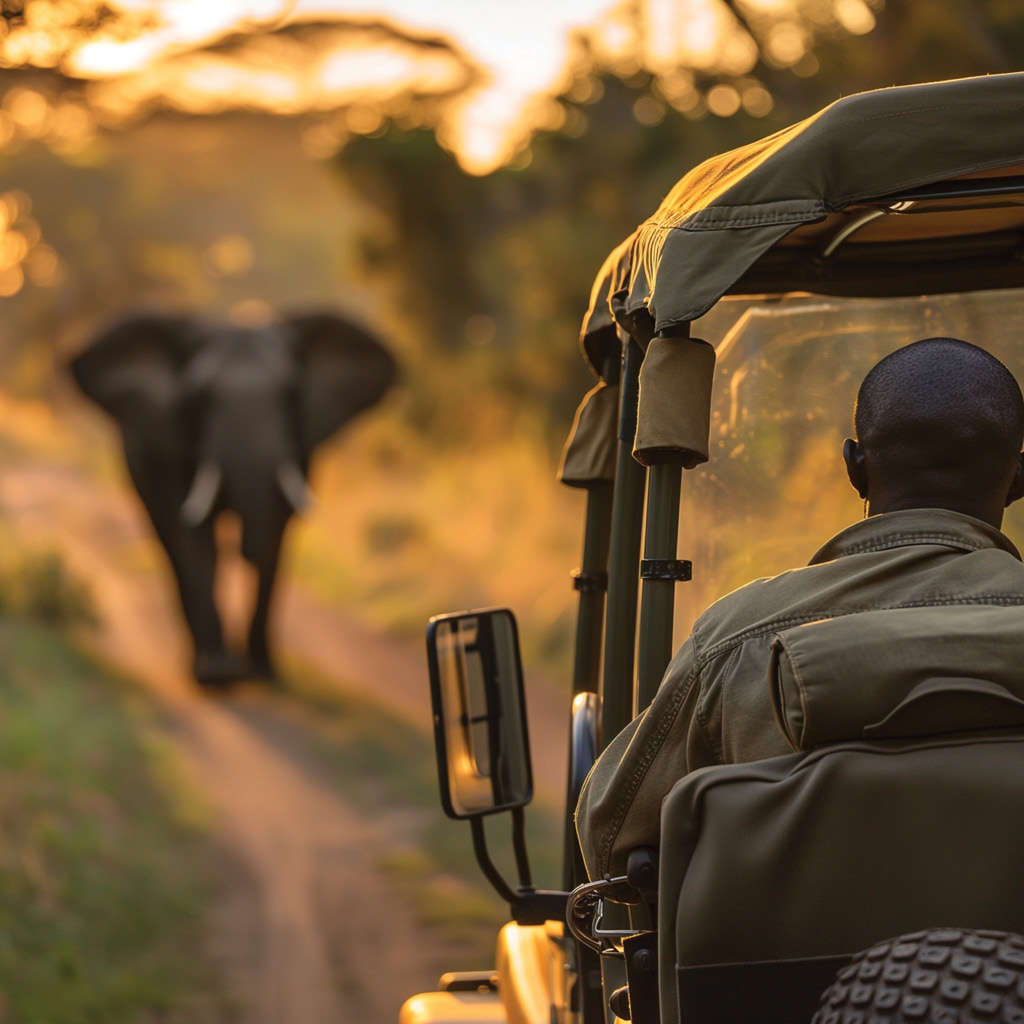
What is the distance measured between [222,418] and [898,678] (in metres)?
A: 10.3

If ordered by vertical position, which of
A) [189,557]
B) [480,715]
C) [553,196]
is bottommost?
[189,557]

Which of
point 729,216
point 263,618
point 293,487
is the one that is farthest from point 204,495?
point 729,216

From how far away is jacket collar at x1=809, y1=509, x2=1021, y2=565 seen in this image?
1.90 m

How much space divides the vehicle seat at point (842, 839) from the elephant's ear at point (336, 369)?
1102 centimetres

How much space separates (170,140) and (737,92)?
100ft

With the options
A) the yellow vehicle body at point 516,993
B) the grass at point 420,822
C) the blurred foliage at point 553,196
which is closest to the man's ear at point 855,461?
the yellow vehicle body at point 516,993

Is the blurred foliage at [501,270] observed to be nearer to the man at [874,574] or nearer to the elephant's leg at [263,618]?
the elephant's leg at [263,618]

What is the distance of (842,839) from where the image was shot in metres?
1.62

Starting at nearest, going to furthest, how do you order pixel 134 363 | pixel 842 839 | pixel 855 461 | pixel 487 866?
pixel 842 839, pixel 855 461, pixel 487 866, pixel 134 363

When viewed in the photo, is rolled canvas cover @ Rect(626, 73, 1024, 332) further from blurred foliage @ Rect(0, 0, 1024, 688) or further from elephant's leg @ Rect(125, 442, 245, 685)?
elephant's leg @ Rect(125, 442, 245, 685)

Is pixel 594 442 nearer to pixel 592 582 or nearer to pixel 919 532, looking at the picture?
pixel 592 582

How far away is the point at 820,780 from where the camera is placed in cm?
160

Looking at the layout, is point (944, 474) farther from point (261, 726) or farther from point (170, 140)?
point (170, 140)

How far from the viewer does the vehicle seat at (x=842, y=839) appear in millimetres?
1605
